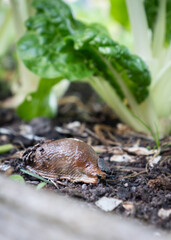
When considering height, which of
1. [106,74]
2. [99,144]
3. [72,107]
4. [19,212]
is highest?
[19,212]

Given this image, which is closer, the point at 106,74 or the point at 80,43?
the point at 80,43

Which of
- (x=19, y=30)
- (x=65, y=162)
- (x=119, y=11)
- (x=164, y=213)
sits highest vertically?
(x=19, y=30)

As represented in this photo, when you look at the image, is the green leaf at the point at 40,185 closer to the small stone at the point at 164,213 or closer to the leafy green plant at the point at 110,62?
the small stone at the point at 164,213

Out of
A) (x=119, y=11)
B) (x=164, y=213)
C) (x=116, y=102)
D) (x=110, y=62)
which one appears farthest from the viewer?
(x=119, y=11)

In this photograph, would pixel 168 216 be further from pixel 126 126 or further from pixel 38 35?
pixel 38 35

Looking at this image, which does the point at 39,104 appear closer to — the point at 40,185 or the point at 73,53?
the point at 73,53

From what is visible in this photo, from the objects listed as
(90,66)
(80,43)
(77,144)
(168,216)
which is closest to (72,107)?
(90,66)

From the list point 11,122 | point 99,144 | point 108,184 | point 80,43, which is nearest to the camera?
point 108,184

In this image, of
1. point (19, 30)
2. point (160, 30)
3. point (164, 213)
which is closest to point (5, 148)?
point (164, 213)
